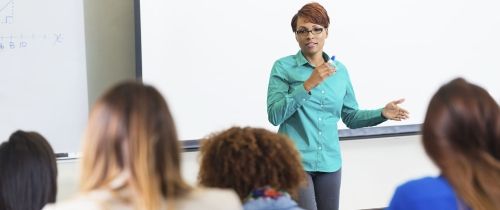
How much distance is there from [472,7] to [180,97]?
6.22ft

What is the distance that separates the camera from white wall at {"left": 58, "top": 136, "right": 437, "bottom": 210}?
12.1 feet

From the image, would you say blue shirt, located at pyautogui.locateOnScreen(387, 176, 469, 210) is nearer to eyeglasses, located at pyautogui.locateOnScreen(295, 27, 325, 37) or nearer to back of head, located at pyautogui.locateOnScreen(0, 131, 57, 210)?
back of head, located at pyautogui.locateOnScreen(0, 131, 57, 210)

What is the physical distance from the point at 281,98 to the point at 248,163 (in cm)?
95

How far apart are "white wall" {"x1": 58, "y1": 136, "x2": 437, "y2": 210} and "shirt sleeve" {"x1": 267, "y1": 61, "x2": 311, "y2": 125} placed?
3.87ft

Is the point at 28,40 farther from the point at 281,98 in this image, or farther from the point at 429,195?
the point at 429,195

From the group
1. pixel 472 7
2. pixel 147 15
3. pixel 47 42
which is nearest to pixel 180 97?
pixel 147 15

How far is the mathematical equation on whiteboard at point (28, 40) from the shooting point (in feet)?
9.34

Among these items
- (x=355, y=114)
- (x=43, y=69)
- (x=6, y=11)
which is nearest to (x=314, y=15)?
(x=355, y=114)

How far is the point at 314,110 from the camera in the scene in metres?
2.56

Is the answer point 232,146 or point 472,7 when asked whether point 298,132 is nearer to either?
point 232,146

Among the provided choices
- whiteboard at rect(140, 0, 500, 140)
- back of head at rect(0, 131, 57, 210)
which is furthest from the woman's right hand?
back of head at rect(0, 131, 57, 210)

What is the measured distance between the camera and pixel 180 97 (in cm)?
319

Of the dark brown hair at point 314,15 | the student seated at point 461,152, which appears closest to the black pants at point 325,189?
the dark brown hair at point 314,15

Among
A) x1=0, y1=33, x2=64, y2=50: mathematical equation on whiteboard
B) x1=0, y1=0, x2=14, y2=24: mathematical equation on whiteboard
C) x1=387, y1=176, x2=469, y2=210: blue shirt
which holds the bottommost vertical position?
x1=387, y1=176, x2=469, y2=210: blue shirt
